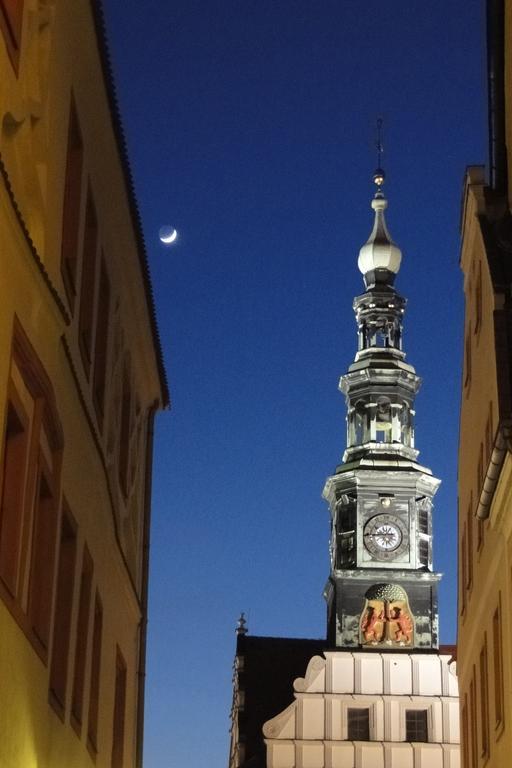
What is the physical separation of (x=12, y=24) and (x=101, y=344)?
21.5ft

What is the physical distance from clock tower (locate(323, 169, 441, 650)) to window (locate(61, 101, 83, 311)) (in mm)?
37653

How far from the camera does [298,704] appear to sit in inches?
1848

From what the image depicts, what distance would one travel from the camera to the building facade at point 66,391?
11.0 metres

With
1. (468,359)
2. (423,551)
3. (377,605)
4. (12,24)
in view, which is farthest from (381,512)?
(12,24)

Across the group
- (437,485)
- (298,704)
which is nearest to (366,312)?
(437,485)

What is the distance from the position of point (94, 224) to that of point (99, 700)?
506 cm

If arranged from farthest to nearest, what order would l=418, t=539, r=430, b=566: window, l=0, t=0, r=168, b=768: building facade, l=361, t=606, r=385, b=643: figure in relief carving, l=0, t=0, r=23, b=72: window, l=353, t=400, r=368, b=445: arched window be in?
1. l=353, t=400, r=368, b=445: arched window
2. l=418, t=539, r=430, b=566: window
3. l=361, t=606, r=385, b=643: figure in relief carving
4. l=0, t=0, r=168, b=768: building facade
5. l=0, t=0, r=23, b=72: window

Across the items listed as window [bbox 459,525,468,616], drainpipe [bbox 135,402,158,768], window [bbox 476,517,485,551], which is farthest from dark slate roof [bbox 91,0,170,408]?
window [bbox 459,525,468,616]

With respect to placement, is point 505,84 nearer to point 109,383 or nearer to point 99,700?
point 109,383

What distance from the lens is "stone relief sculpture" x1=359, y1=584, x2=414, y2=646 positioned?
172ft

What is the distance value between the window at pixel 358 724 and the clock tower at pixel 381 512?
3.80 m

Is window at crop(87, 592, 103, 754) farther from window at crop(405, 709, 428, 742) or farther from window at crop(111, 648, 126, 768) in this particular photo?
window at crop(405, 709, 428, 742)

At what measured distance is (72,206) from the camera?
1416cm

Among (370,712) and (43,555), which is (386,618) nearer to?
(370,712)
